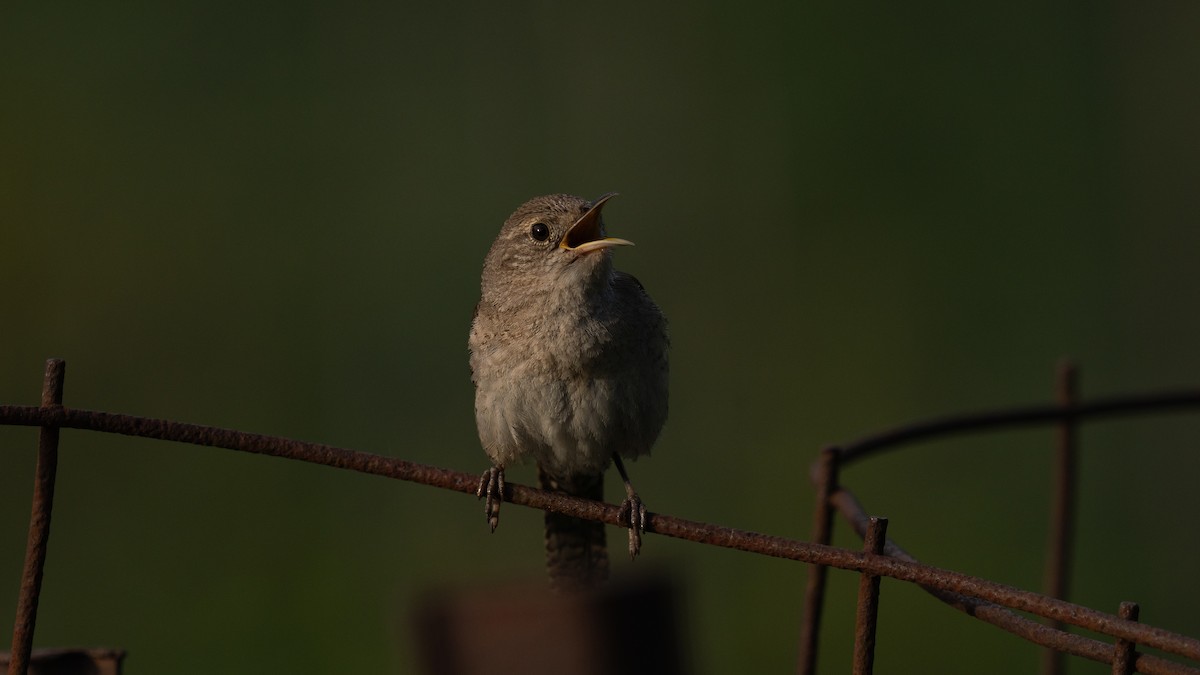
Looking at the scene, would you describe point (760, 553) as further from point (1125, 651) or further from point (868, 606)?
point (1125, 651)

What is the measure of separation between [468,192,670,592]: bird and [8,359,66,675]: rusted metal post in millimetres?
1195

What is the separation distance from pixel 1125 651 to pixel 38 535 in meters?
1.23

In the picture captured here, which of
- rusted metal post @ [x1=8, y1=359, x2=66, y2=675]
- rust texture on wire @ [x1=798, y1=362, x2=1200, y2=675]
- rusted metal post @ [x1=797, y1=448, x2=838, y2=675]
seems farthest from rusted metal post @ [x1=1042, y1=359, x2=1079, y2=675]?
rusted metal post @ [x1=8, y1=359, x2=66, y2=675]

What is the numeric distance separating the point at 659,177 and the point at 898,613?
2184 millimetres

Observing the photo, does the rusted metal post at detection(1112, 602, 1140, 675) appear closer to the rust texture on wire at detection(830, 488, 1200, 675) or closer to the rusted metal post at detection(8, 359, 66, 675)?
the rust texture on wire at detection(830, 488, 1200, 675)

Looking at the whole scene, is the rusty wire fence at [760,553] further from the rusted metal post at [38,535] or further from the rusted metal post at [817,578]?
the rusted metal post at [817,578]

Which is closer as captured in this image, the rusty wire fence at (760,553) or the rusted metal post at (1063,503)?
the rusty wire fence at (760,553)

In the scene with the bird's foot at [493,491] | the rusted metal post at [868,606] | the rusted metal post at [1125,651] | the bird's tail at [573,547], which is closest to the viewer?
the rusted metal post at [1125,651]

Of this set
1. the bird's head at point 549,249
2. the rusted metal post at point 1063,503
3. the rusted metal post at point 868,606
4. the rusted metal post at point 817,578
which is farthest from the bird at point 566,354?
the rusted metal post at point 868,606

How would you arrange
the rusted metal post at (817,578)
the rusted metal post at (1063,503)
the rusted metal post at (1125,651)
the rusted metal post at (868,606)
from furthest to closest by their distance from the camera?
the rusted metal post at (1063,503)
the rusted metal post at (817,578)
the rusted metal post at (868,606)
the rusted metal post at (1125,651)

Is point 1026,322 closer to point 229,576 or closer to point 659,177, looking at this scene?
point 659,177

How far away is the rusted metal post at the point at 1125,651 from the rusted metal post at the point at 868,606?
28 centimetres

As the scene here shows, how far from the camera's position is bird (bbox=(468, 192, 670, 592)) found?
3043 millimetres

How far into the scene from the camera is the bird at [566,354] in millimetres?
3043
